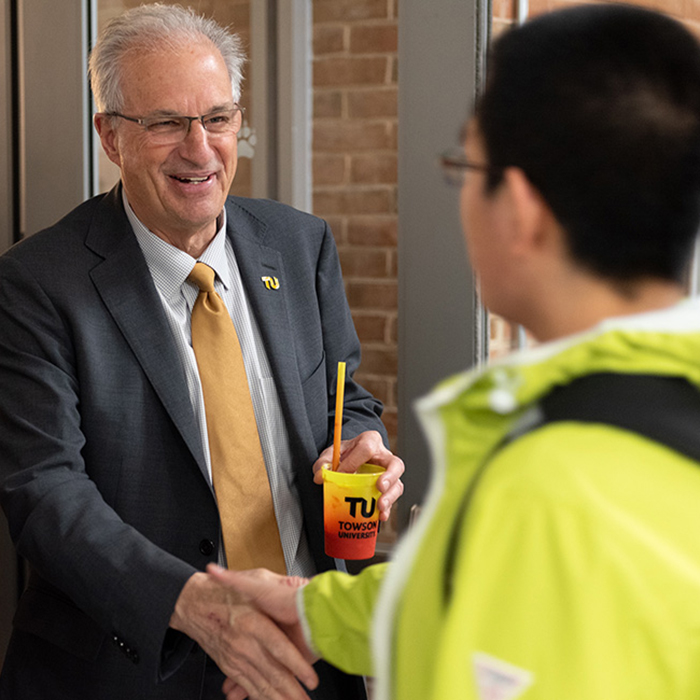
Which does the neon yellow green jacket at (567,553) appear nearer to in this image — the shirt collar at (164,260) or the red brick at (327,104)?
the shirt collar at (164,260)

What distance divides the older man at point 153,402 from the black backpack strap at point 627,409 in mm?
835

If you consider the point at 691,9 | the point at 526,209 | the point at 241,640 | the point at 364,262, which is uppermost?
the point at 691,9

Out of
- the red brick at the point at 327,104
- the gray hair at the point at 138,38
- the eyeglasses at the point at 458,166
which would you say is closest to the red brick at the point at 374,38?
the red brick at the point at 327,104

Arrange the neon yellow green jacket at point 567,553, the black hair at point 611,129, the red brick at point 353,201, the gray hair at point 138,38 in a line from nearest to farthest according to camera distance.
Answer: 1. the neon yellow green jacket at point 567,553
2. the black hair at point 611,129
3. the gray hair at point 138,38
4. the red brick at point 353,201

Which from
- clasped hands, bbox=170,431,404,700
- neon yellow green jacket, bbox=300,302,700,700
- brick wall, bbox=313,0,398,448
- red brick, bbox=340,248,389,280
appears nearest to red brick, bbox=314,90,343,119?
brick wall, bbox=313,0,398,448

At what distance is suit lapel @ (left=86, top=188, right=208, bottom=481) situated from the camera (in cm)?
163

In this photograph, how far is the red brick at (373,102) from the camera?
2285 millimetres

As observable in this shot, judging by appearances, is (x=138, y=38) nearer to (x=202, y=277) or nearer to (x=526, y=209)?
(x=202, y=277)

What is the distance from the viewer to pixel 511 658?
663 mm

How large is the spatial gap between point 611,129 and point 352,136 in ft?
5.60

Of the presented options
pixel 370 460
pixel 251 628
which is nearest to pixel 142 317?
pixel 370 460

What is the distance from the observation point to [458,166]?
2.91 feet

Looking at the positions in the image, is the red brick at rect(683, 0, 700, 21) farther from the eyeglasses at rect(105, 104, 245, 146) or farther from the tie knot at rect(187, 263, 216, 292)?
the tie knot at rect(187, 263, 216, 292)

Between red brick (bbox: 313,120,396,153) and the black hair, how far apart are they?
60.2 inches
